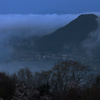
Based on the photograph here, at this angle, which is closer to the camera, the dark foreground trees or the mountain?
the dark foreground trees

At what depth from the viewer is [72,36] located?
160 feet

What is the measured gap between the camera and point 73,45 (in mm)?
42781

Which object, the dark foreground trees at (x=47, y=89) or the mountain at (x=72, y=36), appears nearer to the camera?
the dark foreground trees at (x=47, y=89)

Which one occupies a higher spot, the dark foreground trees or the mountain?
the mountain

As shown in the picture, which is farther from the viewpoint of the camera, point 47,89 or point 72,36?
point 72,36

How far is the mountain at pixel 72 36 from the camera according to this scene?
144 ft

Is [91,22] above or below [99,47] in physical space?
above

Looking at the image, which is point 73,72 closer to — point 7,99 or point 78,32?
point 7,99

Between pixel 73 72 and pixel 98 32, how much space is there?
34.1 meters

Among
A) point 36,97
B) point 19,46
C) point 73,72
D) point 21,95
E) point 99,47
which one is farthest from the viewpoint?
point 19,46

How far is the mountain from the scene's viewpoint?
44.0 metres

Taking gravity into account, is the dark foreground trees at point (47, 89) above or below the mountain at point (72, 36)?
below

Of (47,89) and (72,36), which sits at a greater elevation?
(72,36)

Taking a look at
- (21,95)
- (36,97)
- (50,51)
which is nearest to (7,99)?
(21,95)
